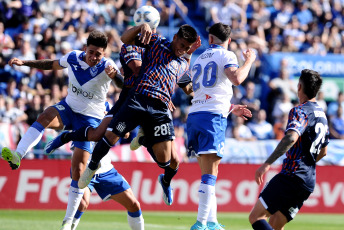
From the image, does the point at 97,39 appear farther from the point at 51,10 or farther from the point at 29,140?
the point at 51,10

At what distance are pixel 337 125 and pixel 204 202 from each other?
1318 cm

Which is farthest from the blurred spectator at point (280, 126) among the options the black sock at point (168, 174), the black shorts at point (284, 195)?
the black shorts at point (284, 195)

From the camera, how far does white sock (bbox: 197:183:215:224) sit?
937cm

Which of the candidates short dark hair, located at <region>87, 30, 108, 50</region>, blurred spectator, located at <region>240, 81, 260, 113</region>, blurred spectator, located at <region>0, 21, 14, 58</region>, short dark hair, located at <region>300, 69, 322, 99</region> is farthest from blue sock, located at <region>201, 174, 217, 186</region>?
blurred spectator, located at <region>240, 81, 260, 113</region>

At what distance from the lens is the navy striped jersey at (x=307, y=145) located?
821 cm

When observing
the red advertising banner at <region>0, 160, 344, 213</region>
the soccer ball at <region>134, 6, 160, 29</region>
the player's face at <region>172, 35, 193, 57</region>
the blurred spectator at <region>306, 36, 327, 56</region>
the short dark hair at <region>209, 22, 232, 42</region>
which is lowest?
the red advertising banner at <region>0, 160, 344, 213</region>

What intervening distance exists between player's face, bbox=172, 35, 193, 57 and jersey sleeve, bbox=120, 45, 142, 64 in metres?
0.67

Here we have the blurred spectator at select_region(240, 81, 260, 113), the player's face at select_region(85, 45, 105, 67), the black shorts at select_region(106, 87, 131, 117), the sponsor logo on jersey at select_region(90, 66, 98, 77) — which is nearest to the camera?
the black shorts at select_region(106, 87, 131, 117)

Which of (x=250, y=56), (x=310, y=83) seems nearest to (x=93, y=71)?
(x=250, y=56)

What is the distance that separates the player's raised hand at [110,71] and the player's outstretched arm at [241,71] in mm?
1739

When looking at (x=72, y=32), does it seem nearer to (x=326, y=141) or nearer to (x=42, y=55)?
(x=42, y=55)

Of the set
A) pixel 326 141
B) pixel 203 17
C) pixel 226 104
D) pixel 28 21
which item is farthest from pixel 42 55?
pixel 326 141

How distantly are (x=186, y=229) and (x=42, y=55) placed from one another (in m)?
8.71

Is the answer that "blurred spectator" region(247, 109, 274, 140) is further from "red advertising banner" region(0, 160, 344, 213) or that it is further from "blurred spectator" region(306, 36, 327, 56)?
"blurred spectator" region(306, 36, 327, 56)
